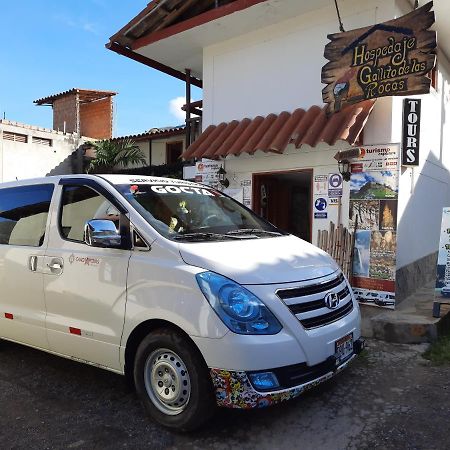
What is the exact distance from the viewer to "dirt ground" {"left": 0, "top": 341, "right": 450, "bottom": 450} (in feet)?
10.3

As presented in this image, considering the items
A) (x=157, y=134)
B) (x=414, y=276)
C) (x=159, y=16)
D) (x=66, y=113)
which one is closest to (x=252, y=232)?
(x=414, y=276)

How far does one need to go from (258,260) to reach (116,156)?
1531 centimetres

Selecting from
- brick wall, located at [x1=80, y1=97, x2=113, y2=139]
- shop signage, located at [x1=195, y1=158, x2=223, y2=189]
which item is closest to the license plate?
shop signage, located at [x1=195, y1=158, x2=223, y2=189]

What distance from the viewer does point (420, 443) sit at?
10.1 feet

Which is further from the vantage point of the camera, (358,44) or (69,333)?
(358,44)

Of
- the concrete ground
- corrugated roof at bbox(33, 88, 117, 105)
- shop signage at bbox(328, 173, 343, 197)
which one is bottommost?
the concrete ground

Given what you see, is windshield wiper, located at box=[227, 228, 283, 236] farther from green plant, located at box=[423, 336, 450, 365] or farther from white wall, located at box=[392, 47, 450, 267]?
white wall, located at box=[392, 47, 450, 267]

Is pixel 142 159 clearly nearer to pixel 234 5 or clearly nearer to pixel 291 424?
pixel 234 5

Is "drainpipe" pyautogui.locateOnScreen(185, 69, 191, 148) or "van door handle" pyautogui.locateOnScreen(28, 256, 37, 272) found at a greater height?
"drainpipe" pyautogui.locateOnScreen(185, 69, 191, 148)

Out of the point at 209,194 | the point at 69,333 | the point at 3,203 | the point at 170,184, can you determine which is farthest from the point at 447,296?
the point at 3,203

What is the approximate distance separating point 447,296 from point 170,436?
159 inches

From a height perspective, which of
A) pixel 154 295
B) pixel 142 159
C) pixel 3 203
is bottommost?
pixel 154 295

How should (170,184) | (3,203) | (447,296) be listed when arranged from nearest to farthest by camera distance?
(170,184), (3,203), (447,296)

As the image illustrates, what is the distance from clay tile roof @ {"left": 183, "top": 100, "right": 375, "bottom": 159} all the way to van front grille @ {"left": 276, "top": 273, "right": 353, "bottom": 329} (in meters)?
3.17
